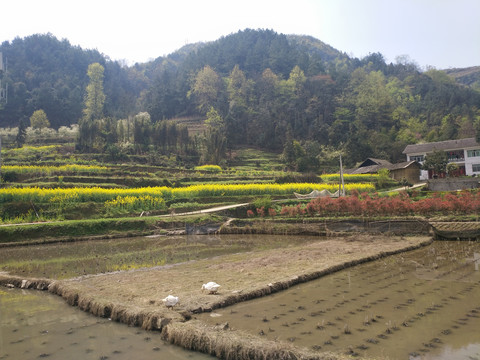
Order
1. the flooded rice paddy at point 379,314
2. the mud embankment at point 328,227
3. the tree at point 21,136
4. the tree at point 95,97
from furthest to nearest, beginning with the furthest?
the tree at point 95,97, the tree at point 21,136, the mud embankment at point 328,227, the flooded rice paddy at point 379,314

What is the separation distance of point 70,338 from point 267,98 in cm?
8276

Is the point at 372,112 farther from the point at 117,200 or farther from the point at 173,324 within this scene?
the point at 173,324

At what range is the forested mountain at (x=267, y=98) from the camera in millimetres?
61062

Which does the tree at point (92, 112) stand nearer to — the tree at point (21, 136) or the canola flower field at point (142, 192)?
the tree at point (21, 136)

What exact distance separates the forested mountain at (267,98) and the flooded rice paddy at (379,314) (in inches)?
1745

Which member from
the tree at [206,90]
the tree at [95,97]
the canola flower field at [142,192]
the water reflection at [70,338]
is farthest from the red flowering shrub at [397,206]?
the tree at [206,90]

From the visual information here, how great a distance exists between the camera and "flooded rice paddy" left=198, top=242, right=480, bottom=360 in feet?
15.2

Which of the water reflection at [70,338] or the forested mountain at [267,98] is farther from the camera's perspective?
the forested mountain at [267,98]

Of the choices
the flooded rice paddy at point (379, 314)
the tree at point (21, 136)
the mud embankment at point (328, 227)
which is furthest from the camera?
the tree at point (21, 136)

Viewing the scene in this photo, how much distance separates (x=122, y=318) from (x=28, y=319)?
1671mm

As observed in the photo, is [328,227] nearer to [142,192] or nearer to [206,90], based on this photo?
[142,192]

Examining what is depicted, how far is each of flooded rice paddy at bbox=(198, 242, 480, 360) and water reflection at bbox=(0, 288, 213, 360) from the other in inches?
43.0

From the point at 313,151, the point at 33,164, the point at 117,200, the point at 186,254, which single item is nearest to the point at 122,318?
the point at 186,254

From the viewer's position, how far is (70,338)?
5.39 meters
